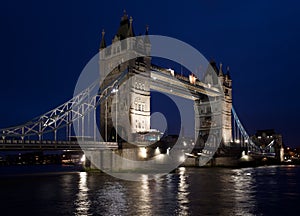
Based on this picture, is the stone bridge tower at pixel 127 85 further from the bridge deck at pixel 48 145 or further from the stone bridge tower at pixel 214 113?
the stone bridge tower at pixel 214 113

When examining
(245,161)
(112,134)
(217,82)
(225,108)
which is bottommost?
(245,161)

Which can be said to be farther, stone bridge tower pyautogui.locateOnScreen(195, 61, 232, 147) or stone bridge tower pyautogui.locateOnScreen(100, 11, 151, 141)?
stone bridge tower pyautogui.locateOnScreen(195, 61, 232, 147)

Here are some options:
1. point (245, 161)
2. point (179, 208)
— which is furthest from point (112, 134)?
point (179, 208)

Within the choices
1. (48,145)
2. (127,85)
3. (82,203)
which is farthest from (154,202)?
(127,85)

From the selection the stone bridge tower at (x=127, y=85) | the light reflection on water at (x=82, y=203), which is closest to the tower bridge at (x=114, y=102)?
the stone bridge tower at (x=127, y=85)

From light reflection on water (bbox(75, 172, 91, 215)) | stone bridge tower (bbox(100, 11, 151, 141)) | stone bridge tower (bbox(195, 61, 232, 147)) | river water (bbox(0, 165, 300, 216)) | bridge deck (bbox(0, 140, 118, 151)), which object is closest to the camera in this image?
river water (bbox(0, 165, 300, 216))

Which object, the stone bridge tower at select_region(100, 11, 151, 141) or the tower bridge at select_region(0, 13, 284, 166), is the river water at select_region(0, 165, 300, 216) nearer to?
the tower bridge at select_region(0, 13, 284, 166)

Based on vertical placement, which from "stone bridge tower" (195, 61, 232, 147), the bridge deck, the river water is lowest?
the river water

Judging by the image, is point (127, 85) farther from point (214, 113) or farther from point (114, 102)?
point (214, 113)

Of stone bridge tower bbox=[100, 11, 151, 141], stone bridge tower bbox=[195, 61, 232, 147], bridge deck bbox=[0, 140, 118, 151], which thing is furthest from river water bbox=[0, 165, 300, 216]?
stone bridge tower bbox=[195, 61, 232, 147]

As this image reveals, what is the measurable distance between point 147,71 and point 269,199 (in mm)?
36026

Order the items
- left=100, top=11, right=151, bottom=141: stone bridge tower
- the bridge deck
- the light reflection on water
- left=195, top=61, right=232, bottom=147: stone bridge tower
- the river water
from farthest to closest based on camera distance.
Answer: left=195, top=61, right=232, bottom=147: stone bridge tower < left=100, top=11, right=151, bottom=141: stone bridge tower < the bridge deck < the light reflection on water < the river water

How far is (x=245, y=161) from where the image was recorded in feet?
229

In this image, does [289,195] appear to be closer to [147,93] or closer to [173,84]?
[147,93]
